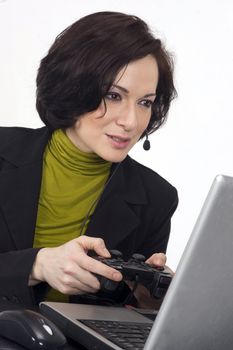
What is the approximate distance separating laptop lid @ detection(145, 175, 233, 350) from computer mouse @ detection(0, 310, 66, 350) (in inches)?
4.5

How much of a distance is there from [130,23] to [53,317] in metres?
0.81

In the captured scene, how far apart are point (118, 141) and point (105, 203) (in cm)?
15

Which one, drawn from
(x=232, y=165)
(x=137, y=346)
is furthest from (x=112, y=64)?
(x=232, y=165)

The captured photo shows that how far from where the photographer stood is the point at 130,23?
5.26 ft

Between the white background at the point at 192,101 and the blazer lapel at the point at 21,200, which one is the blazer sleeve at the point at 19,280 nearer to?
the blazer lapel at the point at 21,200

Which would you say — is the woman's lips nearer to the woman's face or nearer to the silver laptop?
the woman's face

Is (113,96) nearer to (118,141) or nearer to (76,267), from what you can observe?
(118,141)

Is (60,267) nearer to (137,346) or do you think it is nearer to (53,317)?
(53,317)

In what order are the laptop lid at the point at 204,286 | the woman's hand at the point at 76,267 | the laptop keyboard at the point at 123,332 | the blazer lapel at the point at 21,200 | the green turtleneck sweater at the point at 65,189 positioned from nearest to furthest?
1. the laptop lid at the point at 204,286
2. the laptop keyboard at the point at 123,332
3. the woman's hand at the point at 76,267
4. the blazer lapel at the point at 21,200
5. the green turtleneck sweater at the point at 65,189

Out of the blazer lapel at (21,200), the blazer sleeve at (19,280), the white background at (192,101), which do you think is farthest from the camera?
the white background at (192,101)

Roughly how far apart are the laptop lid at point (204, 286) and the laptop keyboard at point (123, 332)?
10 cm

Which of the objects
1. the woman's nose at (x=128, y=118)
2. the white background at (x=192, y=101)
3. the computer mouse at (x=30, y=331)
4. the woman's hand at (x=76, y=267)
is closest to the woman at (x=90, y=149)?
the woman's nose at (x=128, y=118)

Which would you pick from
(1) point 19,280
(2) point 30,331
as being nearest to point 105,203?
(1) point 19,280

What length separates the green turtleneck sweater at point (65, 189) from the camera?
1629 mm
